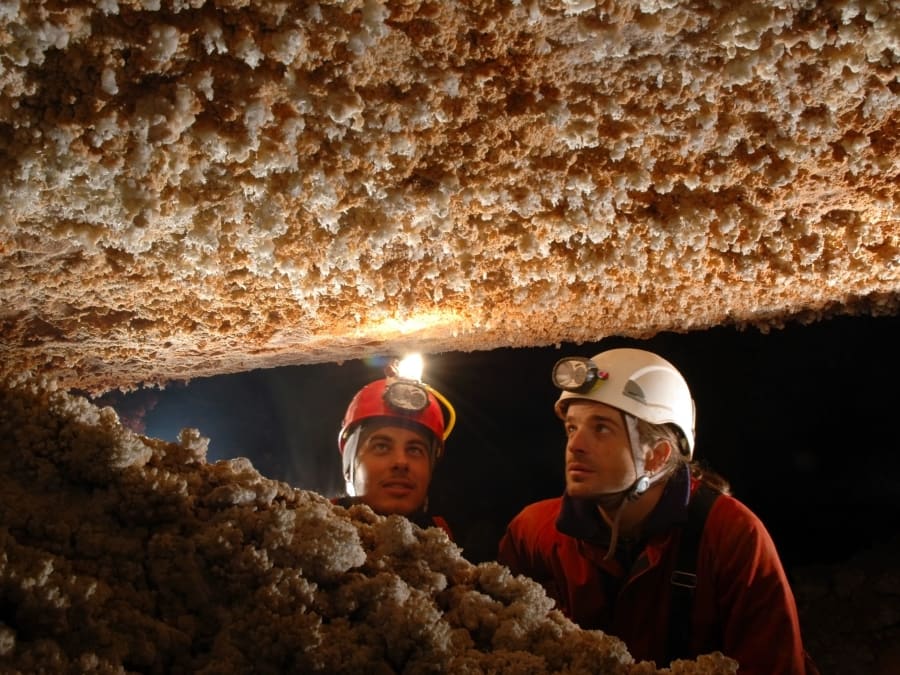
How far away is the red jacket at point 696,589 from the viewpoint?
2043 millimetres

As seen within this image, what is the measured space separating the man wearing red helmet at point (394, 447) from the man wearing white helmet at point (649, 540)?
0.50m

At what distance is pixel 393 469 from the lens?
3.05 metres

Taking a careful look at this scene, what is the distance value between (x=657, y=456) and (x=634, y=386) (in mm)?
291

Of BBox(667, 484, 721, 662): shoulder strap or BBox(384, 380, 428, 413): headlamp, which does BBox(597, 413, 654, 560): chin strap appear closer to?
BBox(667, 484, 721, 662): shoulder strap

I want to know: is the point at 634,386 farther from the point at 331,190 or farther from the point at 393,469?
the point at 331,190

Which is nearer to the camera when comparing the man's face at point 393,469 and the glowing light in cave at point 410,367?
the man's face at point 393,469

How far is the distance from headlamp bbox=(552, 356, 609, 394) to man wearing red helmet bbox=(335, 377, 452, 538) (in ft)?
2.63

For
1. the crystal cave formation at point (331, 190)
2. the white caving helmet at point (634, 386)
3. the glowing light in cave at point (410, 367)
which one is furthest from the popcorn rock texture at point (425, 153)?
the glowing light in cave at point (410, 367)

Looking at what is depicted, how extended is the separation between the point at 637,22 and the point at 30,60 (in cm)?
86

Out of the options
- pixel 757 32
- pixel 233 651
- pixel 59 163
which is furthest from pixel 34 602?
pixel 757 32

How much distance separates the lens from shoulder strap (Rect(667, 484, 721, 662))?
219 cm

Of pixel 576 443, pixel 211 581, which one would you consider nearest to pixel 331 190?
pixel 211 581

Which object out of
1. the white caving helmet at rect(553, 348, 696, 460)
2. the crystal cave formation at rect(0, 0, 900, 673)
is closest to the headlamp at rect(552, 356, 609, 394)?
the white caving helmet at rect(553, 348, 696, 460)

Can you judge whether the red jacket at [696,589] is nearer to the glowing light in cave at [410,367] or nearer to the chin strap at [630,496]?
the chin strap at [630,496]
